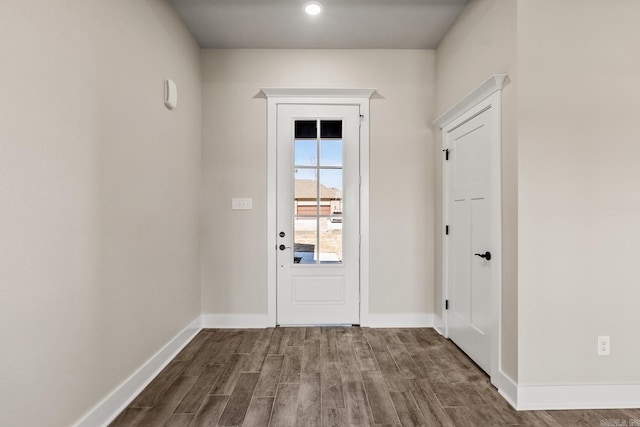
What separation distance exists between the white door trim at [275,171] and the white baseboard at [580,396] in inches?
63.8

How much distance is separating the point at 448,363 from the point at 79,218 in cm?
260

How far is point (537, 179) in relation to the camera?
2.04 metres

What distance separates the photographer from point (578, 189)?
6.73 feet

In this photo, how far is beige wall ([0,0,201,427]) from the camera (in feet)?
4.37

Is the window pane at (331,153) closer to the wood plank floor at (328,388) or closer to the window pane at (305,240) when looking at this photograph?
the window pane at (305,240)

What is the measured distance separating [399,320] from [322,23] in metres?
2.86

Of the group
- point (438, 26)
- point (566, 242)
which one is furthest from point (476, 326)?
point (438, 26)

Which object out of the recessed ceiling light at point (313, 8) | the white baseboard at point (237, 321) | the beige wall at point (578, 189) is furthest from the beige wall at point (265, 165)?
the beige wall at point (578, 189)

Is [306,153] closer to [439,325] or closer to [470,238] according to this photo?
[470,238]

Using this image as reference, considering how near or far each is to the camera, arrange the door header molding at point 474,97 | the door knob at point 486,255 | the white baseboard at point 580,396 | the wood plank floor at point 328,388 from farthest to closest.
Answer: the door knob at point 486,255 → the door header molding at point 474,97 → the white baseboard at point 580,396 → the wood plank floor at point 328,388

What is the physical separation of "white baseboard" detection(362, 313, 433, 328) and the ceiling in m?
2.68

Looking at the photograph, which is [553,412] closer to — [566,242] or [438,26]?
[566,242]

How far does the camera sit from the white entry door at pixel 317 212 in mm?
3467

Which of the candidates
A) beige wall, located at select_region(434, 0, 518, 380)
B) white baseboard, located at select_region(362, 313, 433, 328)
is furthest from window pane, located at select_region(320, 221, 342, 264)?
beige wall, located at select_region(434, 0, 518, 380)
